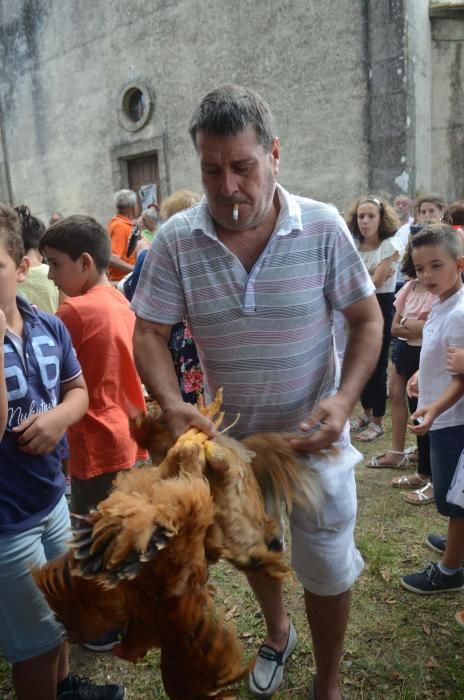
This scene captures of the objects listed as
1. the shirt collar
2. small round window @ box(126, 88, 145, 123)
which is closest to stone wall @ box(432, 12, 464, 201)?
small round window @ box(126, 88, 145, 123)

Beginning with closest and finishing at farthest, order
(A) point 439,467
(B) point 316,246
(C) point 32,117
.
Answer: (B) point 316,246, (A) point 439,467, (C) point 32,117

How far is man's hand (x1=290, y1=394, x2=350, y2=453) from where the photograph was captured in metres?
1.84

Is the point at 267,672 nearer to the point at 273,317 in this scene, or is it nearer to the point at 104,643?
the point at 104,643

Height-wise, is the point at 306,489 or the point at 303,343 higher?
the point at 303,343

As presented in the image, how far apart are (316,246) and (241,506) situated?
3.42ft

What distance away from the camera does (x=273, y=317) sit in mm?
1987

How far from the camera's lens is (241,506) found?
156 centimetres

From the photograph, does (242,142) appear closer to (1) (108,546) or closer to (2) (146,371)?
(2) (146,371)

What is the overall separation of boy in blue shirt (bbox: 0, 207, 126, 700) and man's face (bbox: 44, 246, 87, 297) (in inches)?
30.4

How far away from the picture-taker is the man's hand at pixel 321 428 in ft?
6.04

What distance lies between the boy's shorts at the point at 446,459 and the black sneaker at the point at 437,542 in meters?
0.68

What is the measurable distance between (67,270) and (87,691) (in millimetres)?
2111

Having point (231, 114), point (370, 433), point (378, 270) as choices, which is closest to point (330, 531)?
point (231, 114)

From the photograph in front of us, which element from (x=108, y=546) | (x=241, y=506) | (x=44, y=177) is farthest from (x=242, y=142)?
(x=44, y=177)
